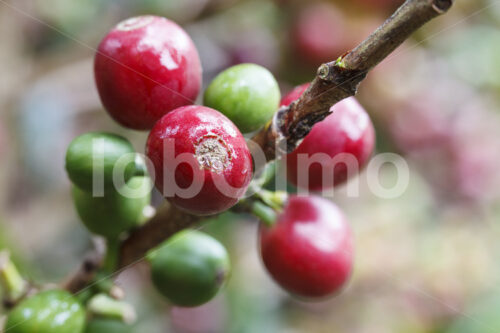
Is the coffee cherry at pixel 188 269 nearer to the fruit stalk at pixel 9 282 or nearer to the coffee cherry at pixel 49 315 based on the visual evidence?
the coffee cherry at pixel 49 315

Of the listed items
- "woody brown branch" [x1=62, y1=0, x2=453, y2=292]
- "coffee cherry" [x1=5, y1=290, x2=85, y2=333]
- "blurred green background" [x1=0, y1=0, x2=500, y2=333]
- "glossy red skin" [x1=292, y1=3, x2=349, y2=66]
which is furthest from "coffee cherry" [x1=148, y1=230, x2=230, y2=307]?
"glossy red skin" [x1=292, y1=3, x2=349, y2=66]

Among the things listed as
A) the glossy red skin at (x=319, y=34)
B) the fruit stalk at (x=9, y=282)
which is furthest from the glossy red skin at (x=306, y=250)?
the glossy red skin at (x=319, y=34)

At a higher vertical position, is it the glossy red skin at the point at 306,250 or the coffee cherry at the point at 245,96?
the coffee cherry at the point at 245,96

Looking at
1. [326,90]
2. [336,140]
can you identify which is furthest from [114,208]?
[326,90]

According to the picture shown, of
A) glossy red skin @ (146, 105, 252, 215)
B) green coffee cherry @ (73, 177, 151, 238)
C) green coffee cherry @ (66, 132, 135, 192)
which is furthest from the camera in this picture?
green coffee cherry @ (73, 177, 151, 238)

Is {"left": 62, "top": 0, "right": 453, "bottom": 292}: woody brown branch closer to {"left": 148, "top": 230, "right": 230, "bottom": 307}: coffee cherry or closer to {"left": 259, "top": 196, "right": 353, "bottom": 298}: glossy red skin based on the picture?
{"left": 148, "top": 230, "right": 230, "bottom": 307}: coffee cherry

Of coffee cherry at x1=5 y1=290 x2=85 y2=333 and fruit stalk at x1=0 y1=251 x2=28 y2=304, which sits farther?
fruit stalk at x1=0 y1=251 x2=28 y2=304

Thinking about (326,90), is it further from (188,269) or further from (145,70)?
(188,269)
